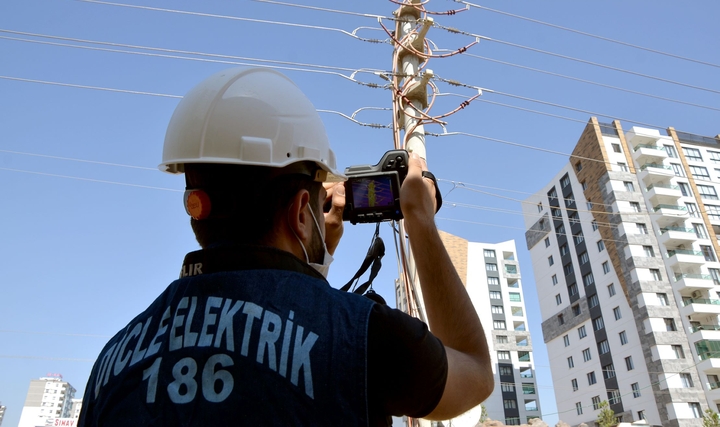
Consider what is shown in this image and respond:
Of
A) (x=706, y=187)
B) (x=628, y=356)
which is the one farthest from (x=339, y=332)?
(x=706, y=187)

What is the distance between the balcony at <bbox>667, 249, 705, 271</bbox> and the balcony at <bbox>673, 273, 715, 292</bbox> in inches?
44.7

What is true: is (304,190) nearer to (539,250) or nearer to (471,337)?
(471,337)

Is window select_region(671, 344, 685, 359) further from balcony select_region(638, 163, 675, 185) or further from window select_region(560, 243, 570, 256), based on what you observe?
balcony select_region(638, 163, 675, 185)

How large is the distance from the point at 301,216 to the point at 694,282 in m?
45.4

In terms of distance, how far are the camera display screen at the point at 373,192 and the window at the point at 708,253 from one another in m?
48.1

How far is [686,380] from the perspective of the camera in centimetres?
3634

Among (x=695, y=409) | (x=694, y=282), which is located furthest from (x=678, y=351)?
(x=694, y=282)

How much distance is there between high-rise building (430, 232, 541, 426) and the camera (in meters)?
61.1

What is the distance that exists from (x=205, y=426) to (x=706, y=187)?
2138 inches

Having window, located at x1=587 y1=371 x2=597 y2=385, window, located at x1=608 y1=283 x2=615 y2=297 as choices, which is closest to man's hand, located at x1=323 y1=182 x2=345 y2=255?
window, located at x1=608 y1=283 x2=615 y2=297

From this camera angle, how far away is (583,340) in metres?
45.2

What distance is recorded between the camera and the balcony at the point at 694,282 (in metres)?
38.7

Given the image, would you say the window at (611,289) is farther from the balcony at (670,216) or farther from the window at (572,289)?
the balcony at (670,216)

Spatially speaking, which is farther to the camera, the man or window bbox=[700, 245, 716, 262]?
window bbox=[700, 245, 716, 262]
